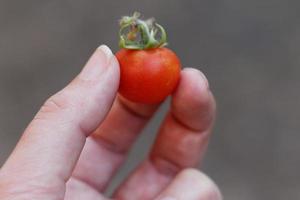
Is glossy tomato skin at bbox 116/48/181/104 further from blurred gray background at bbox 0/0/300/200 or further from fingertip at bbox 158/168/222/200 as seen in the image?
blurred gray background at bbox 0/0/300/200

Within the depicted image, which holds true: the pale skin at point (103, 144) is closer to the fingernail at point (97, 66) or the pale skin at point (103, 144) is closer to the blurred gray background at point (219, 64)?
the fingernail at point (97, 66)

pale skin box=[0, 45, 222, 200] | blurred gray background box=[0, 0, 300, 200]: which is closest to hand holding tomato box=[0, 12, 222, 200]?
pale skin box=[0, 45, 222, 200]

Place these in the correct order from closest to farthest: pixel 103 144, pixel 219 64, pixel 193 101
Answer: pixel 193 101 < pixel 103 144 < pixel 219 64

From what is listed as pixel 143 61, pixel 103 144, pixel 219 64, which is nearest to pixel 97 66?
pixel 143 61

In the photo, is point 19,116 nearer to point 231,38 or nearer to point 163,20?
point 163,20

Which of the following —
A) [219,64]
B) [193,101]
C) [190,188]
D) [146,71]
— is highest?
[146,71]

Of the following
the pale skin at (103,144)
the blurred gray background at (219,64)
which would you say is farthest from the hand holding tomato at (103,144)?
the blurred gray background at (219,64)

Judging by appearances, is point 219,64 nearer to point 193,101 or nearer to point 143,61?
point 193,101
